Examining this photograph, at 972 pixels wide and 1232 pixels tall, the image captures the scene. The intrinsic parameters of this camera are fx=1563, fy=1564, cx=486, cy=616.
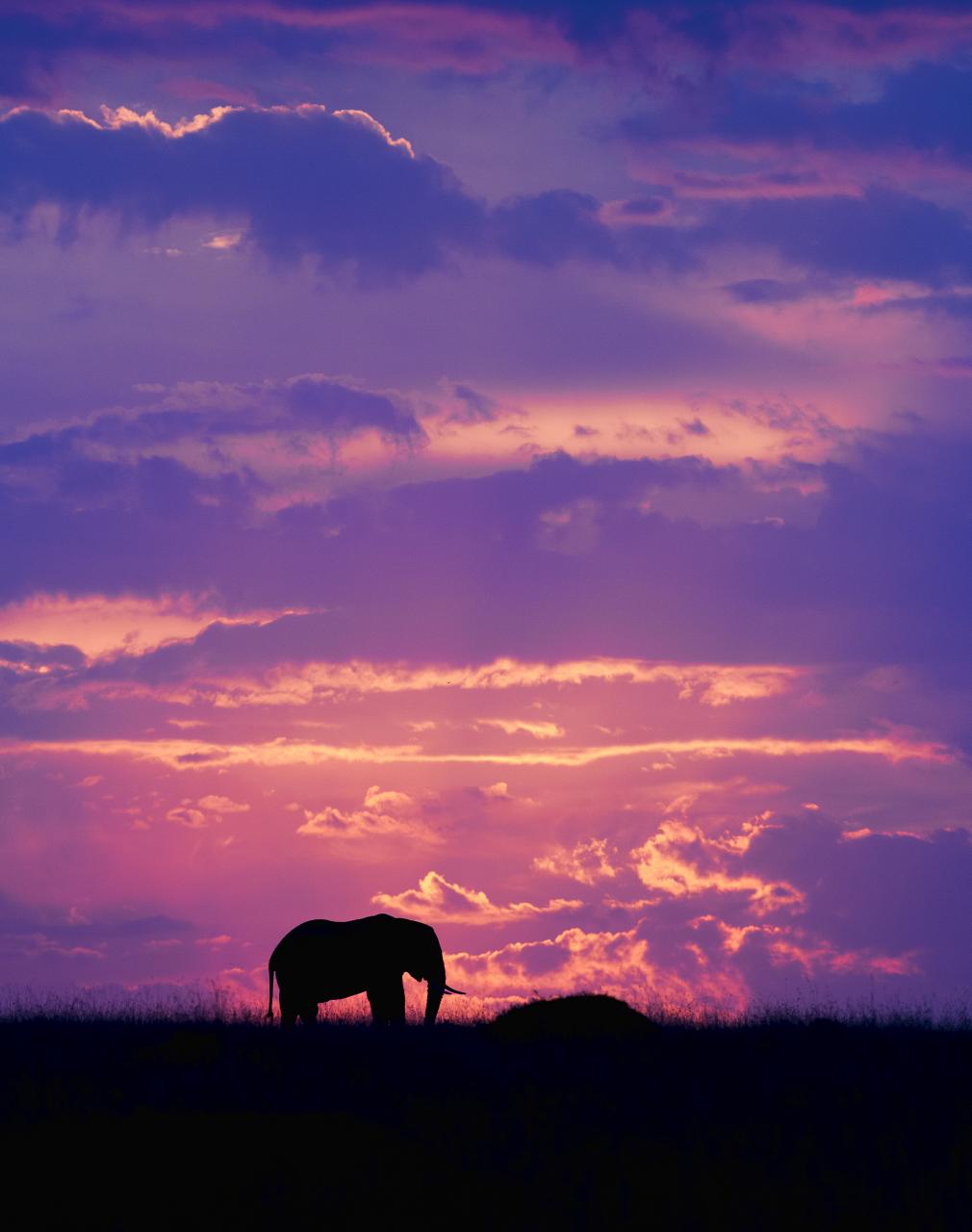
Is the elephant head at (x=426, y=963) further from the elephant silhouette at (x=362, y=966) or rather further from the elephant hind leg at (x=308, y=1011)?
the elephant hind leg at (x=308, y=1011)

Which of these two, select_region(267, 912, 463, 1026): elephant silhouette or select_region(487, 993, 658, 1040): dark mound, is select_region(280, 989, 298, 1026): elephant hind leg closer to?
select_region(267, 912, 463, 1026): elephant silhouette

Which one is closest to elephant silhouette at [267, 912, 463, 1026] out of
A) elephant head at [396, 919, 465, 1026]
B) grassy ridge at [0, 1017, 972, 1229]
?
elephant head at [396, 919, 465, 1026]

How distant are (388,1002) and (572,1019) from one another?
5.51 metres

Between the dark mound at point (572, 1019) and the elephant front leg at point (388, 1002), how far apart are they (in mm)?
3817

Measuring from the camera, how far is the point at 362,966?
3041 centimetres

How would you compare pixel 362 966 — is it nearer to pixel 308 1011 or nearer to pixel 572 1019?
pixel 308 1011

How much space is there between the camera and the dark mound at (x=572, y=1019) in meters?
25.3

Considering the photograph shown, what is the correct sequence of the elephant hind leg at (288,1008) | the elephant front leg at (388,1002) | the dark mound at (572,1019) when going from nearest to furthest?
the dark mound at (572,1019) < the elephant front leg at (388,1002) < the elephant hind leg at (288,1008)

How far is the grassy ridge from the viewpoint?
1354 centimetres

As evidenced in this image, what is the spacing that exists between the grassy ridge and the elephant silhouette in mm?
6730

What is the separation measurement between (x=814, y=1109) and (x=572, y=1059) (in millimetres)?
4128

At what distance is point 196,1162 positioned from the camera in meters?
14.2

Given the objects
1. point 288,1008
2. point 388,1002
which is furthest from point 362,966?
point 288,1008

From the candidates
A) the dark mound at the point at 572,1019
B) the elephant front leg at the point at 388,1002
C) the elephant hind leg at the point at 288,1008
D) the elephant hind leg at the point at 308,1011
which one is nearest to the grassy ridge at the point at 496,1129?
the dark mound at the point at 572,1019
